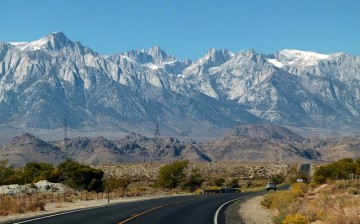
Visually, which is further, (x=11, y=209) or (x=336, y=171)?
(x=336, y=171)

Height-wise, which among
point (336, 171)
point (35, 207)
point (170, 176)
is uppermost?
point (336, 171)

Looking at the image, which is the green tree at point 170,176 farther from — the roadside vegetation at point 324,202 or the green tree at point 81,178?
the roadside vegetation at point 324,202

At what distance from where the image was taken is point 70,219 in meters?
30.5

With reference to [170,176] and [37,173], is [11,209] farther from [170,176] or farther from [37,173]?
[170,176]

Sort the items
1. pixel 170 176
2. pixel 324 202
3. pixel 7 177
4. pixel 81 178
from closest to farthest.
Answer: pixel 324 202, pixel 7 177, pixel 81 178, pixel 170 176

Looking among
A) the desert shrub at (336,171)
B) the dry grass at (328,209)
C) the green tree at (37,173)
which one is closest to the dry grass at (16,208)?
the dry grass at (328,209)

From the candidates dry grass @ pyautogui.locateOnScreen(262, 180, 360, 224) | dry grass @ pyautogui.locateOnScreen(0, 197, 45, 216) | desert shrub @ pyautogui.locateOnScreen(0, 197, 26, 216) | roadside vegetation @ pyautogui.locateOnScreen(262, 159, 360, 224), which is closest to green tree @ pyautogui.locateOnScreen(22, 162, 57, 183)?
roadside vegetation @ pyautogui.locateOnScreen(262, 159, 360, 224)

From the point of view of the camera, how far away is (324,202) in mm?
36625

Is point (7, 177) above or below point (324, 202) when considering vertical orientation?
above

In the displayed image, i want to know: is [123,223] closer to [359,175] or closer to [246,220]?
[246,220]

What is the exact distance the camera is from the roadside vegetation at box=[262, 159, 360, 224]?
80.6ft

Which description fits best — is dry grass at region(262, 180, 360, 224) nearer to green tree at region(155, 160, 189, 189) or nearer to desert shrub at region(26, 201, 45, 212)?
desert shrub at region(26, 201, 45, 212)

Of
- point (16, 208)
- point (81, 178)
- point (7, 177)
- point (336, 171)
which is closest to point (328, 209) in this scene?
point (16, 208)

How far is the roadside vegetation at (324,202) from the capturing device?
24.6 m
